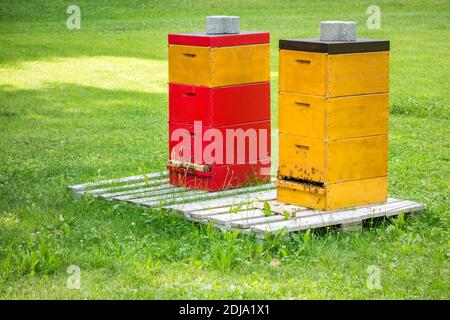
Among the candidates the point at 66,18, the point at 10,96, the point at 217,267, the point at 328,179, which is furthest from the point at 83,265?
the point at 66,18

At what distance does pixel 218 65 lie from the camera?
8.35m

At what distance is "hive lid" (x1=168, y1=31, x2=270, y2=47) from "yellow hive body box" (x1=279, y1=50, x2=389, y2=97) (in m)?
0.81

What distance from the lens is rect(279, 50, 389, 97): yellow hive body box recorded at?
741 cm

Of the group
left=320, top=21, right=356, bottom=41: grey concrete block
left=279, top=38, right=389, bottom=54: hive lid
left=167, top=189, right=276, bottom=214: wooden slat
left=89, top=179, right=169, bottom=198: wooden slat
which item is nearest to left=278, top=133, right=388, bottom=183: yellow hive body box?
left=167, top=189, right=276, bottom=214: wooden slat

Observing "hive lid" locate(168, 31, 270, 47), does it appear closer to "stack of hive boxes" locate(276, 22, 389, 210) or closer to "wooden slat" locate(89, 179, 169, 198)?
"stack of hive boxes" locate(276, 22, 389, 210)

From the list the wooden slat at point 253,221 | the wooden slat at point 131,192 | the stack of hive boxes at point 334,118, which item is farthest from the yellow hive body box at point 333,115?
the wooden slat at point 131,192

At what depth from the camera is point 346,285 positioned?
6297mm

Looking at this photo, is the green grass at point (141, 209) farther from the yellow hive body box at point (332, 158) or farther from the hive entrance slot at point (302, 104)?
the hive entrance slot at point (302, 104)

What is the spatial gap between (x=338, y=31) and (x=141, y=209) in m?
2.33

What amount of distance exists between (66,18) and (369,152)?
1923 cm

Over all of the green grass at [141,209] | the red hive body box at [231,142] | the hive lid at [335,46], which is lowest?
the green grass at [141,209]

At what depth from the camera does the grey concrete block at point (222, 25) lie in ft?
28.0

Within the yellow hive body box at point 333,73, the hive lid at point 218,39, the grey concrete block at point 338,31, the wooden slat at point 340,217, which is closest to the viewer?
the wooden slat at point 340,217

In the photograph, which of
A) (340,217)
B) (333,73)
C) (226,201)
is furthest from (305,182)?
(333,73)
